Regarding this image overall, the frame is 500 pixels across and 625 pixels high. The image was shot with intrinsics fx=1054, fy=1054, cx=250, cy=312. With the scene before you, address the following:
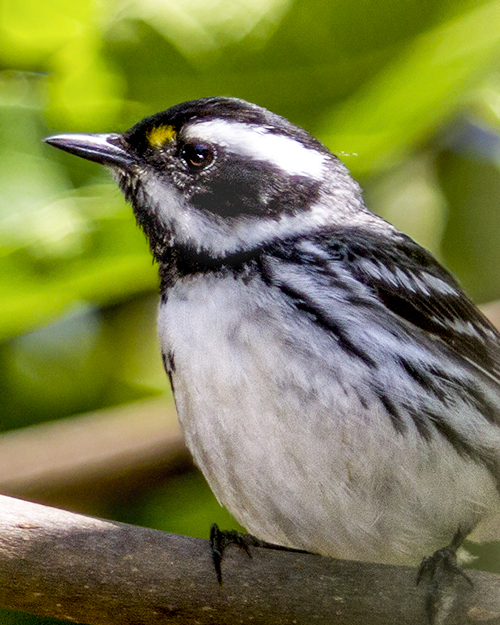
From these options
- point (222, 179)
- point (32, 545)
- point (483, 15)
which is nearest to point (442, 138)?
point (483, 15)

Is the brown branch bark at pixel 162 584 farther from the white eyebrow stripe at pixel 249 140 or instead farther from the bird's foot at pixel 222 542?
the white eyebrow stripe at pixel 249 140

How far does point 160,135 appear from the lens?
201 centimetres

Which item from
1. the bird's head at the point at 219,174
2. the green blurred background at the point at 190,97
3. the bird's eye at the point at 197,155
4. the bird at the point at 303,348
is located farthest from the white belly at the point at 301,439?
→ the green blurred background at the point at 190,97

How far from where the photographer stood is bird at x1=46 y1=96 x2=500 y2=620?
177 cm

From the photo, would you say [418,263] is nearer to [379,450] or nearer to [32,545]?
[379,450]

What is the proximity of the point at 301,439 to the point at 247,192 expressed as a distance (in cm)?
50

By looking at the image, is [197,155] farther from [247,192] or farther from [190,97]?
[190,97]

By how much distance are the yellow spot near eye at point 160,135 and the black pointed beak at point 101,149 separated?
63 mm

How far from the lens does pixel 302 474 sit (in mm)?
1792

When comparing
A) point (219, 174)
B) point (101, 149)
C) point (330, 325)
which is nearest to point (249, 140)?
point (219, 174)

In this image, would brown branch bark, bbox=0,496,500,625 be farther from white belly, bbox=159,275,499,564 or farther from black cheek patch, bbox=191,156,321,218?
black cheek patch, bbox=191,156,321,218

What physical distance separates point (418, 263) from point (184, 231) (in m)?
0.49

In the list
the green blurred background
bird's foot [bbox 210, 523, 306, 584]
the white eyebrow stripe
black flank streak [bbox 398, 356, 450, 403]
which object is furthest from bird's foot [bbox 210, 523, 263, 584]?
the white eyebrow stripe

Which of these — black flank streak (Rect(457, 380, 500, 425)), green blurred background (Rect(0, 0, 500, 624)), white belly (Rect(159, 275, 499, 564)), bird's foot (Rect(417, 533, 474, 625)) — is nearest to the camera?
bird's foot (Rect(417, 533, 474, 625))
